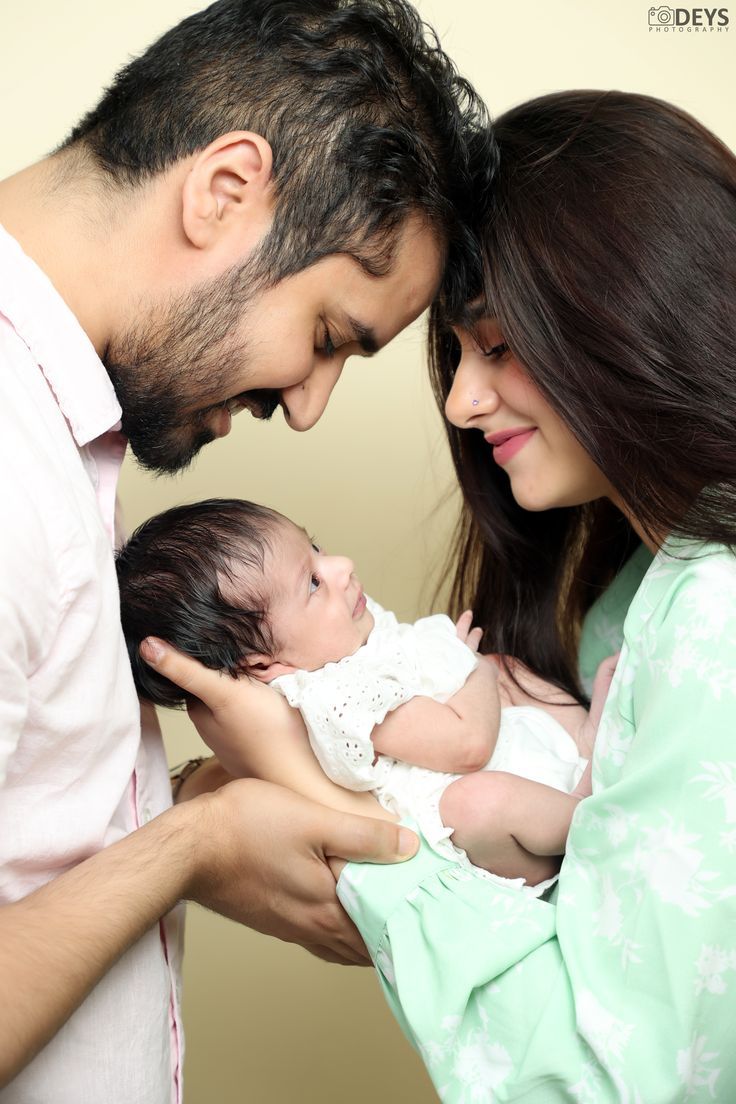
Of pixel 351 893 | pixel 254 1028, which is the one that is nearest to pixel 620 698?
pixel 351 893

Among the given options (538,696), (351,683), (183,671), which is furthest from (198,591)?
Result: (538,696)

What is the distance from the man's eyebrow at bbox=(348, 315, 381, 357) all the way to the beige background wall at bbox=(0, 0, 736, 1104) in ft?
4.04

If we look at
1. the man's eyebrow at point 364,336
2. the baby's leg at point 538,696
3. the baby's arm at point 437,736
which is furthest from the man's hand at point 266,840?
the man's eyebrow at point 364,336

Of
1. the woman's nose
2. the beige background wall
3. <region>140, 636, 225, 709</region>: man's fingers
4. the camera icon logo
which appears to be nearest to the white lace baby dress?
<region>140, 636, 225, 709</region>: man's fingers

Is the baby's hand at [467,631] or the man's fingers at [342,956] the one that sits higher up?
the baby's hand at [467,631]

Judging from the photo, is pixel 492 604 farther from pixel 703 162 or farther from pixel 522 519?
pixel 703 162

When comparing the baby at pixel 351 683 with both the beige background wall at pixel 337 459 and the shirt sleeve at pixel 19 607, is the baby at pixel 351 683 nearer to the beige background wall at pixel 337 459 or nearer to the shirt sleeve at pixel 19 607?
the shirt sleeve at pixel 19 607

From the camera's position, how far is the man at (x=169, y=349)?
1.52 meters

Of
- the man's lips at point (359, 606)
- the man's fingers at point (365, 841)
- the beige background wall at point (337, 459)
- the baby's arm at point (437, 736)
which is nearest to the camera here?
the man's fingers at point (365, 841)

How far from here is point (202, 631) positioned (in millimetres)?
1865

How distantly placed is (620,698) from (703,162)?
34.0 inches
